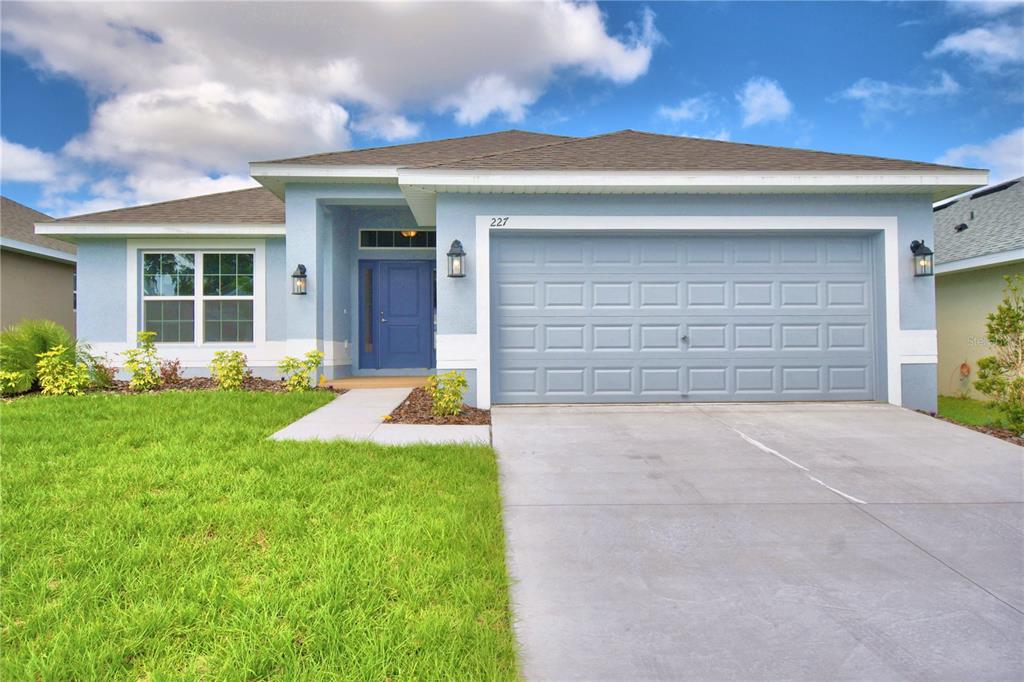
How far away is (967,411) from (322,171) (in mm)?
11340

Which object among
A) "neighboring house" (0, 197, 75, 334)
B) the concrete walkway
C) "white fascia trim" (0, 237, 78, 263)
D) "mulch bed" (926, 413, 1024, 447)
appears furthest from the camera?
"neighboring house" (0, 197, 75, 334)

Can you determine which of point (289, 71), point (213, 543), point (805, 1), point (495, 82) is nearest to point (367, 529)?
point (213, 543)

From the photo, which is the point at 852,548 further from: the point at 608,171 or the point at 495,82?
the point at 495,82

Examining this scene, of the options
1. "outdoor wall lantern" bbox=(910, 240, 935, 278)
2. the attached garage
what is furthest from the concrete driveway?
"outdoor wall lantern" bbox=(910, 240, 935, 278)

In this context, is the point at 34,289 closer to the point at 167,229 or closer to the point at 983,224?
the point at 167,229

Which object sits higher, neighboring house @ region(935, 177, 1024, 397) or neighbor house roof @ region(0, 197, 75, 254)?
neighbor house roof @ region(0, 197, 75, 254)

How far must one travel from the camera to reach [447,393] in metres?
6.09

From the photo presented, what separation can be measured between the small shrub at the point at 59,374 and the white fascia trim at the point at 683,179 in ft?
18.6

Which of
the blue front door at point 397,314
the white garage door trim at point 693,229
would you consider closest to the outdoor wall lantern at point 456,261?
the white garage door trim at point 693,229

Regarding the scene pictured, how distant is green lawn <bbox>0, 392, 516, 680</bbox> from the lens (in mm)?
1827

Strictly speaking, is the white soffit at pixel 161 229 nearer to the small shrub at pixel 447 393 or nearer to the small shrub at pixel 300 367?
the small shrub at pixel 300 367

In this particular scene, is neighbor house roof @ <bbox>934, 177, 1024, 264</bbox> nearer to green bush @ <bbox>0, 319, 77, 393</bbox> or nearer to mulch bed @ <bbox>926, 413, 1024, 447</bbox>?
mulch bed @ <bbox>926, 413, 1024, 447</bbox>

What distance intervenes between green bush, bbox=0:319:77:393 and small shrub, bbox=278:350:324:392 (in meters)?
3.17

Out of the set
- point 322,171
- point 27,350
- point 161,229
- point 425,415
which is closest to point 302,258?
point 322,171
